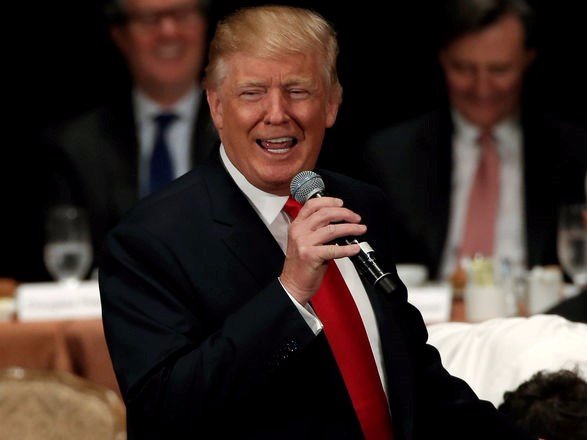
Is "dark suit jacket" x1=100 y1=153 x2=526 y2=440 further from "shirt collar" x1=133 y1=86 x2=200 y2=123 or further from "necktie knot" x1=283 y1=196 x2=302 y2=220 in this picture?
"shirt collar" x1=133 y1=86 x2=200 y2=123

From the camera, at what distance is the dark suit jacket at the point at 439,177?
477 cm

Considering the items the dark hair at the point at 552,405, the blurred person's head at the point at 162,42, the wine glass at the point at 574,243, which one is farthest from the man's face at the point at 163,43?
the dark hair at the point at 552,405

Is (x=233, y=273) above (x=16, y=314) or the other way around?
above

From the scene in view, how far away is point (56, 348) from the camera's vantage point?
3.67 metres

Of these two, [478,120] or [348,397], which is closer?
[348,397]

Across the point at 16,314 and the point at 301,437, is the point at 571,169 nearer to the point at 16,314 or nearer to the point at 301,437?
the point at 16,314

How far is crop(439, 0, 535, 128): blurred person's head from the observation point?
16.5 ft

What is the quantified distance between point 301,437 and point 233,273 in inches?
10.1

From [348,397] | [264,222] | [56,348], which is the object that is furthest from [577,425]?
[56,348]

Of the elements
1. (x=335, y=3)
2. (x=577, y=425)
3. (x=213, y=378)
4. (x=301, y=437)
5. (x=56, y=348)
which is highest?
(x=335, y=3)

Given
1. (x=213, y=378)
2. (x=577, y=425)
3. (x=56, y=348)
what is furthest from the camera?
(x=56, y=348)

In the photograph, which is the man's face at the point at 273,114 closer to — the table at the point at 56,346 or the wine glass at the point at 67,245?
the table at the point at 56,346

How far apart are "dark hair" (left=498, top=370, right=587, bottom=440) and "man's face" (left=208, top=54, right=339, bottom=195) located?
29.9 inches

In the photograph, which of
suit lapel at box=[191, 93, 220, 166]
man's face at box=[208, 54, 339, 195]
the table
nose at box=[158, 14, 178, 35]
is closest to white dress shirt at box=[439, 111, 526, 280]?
suit lapel at box=[191, 93, 220, 166]
